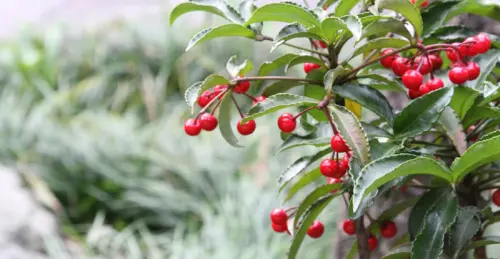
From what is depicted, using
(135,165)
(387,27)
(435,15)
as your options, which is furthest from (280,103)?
(135,165)

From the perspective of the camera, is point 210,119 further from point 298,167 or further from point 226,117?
point 298,167

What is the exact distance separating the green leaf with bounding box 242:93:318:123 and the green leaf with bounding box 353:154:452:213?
0.37 feet

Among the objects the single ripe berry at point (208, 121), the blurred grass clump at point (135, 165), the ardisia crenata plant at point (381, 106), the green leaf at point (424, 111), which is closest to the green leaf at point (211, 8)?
the ardisia crenata plant at point (381, 106)

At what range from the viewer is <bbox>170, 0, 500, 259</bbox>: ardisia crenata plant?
2.14ft

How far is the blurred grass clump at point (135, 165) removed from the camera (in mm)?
2369

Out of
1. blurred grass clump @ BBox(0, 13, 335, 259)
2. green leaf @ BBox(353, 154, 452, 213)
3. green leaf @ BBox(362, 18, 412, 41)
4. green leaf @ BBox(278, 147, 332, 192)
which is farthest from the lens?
blurred grass clump @ BBox(0, 13, 335, 259)

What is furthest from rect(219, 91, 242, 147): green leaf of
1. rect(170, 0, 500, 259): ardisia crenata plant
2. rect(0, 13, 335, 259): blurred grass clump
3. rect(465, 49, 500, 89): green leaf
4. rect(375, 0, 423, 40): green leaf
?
rect(0, 13, 335, 259): blurred grass clump

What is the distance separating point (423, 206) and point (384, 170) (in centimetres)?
20

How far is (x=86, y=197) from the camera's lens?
299cm

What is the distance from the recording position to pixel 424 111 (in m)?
0.69

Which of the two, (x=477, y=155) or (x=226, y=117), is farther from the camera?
(x=226, y=117)

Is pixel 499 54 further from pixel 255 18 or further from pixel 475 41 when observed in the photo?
pixel 255 18

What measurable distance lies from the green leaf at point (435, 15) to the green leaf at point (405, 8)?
0.26 ft

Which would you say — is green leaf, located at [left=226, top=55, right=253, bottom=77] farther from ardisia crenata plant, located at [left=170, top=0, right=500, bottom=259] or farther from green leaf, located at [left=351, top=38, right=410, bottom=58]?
green leaf, located at [left=351, top=38, right=410, bottom=58]
